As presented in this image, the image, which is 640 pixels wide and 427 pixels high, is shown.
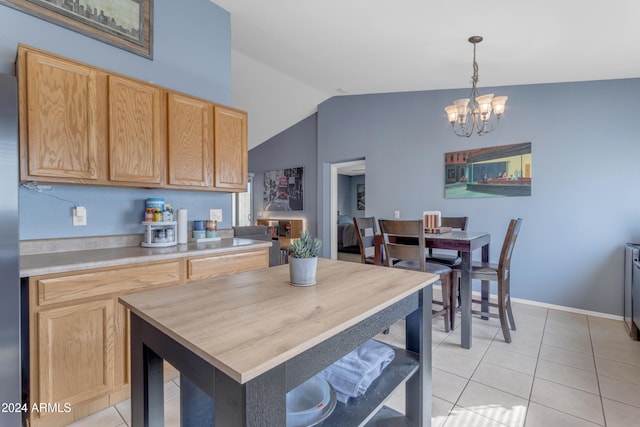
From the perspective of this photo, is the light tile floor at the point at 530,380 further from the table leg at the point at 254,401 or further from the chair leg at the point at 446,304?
the table leg at the point at 254,401

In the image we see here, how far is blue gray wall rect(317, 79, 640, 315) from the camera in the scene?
2979 mm

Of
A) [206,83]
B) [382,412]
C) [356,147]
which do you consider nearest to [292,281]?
[382,412]

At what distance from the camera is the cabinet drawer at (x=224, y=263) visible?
2.04 metres

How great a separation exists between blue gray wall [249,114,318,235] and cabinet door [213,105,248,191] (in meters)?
2.97

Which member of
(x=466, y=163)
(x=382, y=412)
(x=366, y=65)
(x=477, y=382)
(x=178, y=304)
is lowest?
(x=477, y=382)

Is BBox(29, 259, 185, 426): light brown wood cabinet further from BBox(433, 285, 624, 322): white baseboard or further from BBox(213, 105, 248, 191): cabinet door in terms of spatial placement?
BBox(433, 285, 624, 322): white baseboard

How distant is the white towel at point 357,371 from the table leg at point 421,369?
0.39 ft

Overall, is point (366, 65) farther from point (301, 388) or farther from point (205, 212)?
point (301, 388)

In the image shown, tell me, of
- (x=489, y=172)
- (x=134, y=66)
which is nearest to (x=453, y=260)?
(x=489, y=172)

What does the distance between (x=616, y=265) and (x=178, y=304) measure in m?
4.00

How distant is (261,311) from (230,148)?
2.08 metres

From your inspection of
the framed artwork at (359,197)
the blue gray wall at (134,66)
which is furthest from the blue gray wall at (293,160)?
the framed artwork at (359,197)

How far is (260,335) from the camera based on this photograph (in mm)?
706

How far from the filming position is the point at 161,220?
224cm
